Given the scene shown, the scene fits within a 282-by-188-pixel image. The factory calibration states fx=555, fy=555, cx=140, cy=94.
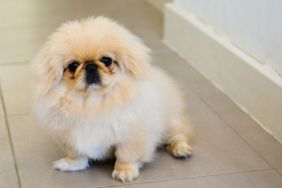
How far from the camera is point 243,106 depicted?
2.24 m

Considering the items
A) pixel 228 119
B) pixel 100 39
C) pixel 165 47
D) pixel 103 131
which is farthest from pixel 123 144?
pixel 165 47

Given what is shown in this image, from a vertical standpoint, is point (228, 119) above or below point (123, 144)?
below

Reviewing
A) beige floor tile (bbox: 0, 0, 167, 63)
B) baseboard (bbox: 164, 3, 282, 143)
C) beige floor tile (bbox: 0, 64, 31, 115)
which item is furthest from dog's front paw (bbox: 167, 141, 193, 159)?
beige floor tile (bbox: 0, 0, 167, 63)

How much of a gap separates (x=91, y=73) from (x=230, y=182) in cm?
55

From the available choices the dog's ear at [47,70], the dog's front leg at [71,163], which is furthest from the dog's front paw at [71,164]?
the dog's ear at [47,70]

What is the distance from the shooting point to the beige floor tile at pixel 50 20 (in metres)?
3.04

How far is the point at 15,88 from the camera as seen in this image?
7.99ft

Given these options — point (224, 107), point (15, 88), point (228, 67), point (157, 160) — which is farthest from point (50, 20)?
point (157, 160)

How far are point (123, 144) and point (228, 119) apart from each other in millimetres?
642

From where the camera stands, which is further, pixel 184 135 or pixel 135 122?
pixel 184 135

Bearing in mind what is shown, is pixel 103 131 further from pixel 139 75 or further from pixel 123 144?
pixel 139 75

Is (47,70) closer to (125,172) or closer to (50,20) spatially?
(125,172)

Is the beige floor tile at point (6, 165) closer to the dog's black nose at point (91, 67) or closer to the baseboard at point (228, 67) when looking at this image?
the dog's black nose at point (91, 67)

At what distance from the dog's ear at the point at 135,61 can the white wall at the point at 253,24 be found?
603 millimetres
